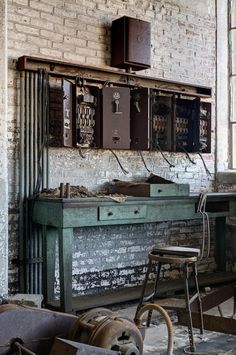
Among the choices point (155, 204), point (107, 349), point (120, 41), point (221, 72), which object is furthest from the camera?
point (221, 72)

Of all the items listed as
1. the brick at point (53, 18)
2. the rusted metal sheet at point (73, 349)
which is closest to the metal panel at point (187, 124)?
the brick at point (53, 18)

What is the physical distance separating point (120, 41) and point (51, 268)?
8.35ft

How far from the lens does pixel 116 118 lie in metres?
5.36

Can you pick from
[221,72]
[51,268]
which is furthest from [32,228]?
[221,72]

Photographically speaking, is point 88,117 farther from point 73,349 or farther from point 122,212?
point 73,349

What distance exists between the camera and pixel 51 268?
185 inches

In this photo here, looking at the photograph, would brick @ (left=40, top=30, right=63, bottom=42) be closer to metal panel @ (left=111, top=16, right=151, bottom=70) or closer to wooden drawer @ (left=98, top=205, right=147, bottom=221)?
metal panel @ (left=111, top=16, right=151, bottom=70)

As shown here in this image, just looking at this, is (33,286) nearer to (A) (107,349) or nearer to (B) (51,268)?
(B) (51,268)

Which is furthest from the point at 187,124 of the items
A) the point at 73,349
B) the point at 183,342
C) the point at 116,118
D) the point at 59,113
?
the point at 73,349

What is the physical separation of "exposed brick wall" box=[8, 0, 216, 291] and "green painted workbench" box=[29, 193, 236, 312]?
36cm

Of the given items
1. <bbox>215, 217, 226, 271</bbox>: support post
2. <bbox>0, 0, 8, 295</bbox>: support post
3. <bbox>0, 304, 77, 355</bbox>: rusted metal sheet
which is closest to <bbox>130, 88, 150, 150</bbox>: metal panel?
<bbox>215, 217, 226, 271</bbox>: support post

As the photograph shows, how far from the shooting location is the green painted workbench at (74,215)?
4.35 m

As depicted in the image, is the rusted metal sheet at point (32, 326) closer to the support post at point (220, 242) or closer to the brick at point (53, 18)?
the brick at point (53, 18)

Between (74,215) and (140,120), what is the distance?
65.4 inches
